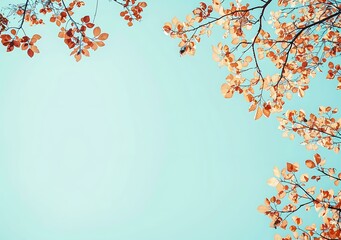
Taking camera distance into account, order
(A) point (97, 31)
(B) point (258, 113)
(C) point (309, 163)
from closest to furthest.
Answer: (A) point (97, 31) < (B) point (258, 113) < (C) point (309, 163)

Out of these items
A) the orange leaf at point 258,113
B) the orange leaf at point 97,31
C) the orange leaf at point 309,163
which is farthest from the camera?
the orange leaf at point 309,163

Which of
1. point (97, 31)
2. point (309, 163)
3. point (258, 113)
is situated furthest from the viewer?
point (309, 163)

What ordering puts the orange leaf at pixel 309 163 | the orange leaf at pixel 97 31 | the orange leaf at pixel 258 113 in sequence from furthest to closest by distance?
1. the orange leaf at pixel 309 163
2. the orange leaf at pixel 258 113
3. the orange leaf at pixel 97 31

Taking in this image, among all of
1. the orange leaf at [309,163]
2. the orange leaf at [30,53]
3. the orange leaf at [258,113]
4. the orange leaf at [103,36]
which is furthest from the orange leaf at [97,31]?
the orange leaf at [309,163]

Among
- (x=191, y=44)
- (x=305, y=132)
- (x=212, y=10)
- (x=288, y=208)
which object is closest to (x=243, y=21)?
(x=212, y=10)

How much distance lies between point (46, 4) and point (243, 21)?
2377mm

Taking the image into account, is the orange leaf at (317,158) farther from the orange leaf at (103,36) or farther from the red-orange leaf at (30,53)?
the red-orange leaf at (30,53)

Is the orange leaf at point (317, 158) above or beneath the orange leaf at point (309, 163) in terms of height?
above

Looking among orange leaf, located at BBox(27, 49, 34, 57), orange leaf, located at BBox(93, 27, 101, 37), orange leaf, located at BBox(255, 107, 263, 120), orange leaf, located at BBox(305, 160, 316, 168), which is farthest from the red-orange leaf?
orange leaf, located at BBox(305, 160, 316, 168)

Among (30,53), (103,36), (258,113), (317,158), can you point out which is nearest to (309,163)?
(317,158)

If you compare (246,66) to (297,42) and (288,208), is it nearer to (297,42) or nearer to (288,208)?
(297,42)

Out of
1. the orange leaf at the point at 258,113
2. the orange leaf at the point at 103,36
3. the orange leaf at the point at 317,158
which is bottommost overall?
the orange leaf at the point at 258,113

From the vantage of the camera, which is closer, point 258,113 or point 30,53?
point 30,53

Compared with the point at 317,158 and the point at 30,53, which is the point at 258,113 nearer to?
the point at 317,158
